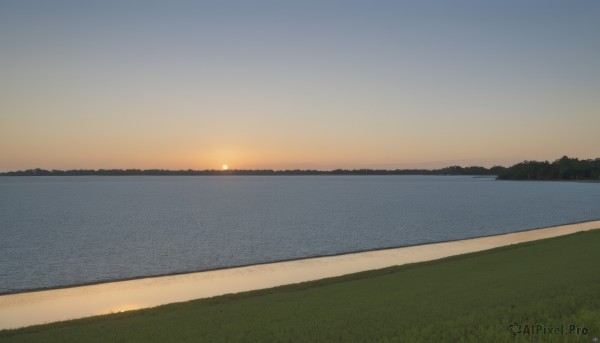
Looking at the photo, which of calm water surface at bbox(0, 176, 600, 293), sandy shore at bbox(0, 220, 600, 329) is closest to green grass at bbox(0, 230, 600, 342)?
sandy shore at bbox(0, 220, 600, 329)

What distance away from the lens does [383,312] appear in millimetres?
15453

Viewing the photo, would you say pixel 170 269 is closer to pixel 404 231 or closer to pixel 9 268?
pixel 9 268

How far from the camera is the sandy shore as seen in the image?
20.3 meters

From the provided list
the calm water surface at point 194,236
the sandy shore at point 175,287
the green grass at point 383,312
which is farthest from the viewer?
the calm water surface at point 194,236

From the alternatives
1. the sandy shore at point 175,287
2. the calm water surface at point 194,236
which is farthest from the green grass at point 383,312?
the calm water surface at point 194,236

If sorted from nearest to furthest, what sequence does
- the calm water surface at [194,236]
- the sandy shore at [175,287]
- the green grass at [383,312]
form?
the green grass at [383,312]
the sandy shore at [175,287]
the calm water surface at [194,236]

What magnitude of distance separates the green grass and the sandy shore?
3.52 metres

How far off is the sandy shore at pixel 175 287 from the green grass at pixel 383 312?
11.6ft

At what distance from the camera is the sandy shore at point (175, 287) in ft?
66.7

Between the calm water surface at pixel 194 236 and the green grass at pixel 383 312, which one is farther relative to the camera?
the calm water surface at pixel 194 236

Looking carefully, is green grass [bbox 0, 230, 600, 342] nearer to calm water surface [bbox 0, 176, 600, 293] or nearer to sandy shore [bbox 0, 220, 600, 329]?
sandy shore [bbox 0, 220, 600, 329]

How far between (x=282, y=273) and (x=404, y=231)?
2417cm

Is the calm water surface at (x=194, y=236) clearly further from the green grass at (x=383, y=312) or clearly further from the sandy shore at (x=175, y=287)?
the green grass at (x=383, y=312)

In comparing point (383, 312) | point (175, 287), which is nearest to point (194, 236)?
point (175, 287)
